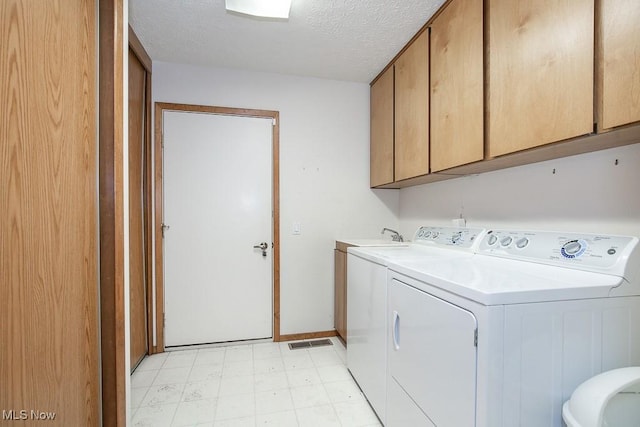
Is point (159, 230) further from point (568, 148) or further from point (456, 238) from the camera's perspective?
point (568, 148)

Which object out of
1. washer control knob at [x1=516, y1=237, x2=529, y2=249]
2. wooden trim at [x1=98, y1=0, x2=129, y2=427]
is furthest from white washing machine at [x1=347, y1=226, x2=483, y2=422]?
wooden trim at [x1=98, y1=0, x2=129, y2=427]

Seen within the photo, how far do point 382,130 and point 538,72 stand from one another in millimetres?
1456

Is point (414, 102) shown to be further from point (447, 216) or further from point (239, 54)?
point (239, 54)

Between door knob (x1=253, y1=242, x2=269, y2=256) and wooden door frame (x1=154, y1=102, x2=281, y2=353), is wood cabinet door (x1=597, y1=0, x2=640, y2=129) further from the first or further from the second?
door knob (x1=253, y1=242, x2=269, y2=256)

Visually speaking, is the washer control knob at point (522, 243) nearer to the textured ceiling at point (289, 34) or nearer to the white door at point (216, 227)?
the textured ceiling at point (289, 34)

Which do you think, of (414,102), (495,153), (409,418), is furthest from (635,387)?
(414,102)

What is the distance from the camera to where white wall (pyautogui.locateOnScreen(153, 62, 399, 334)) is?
2.59 m

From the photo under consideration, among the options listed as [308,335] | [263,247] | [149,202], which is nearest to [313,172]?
[263,247]

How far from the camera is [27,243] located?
32.3 inches

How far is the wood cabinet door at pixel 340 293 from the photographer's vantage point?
2459mm

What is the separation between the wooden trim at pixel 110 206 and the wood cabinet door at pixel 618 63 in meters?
1.80

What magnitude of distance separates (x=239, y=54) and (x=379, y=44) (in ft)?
3.64

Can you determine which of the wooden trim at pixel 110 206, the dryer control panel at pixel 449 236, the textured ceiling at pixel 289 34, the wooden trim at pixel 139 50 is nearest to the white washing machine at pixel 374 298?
the dryer control panel at pixel 449 236
